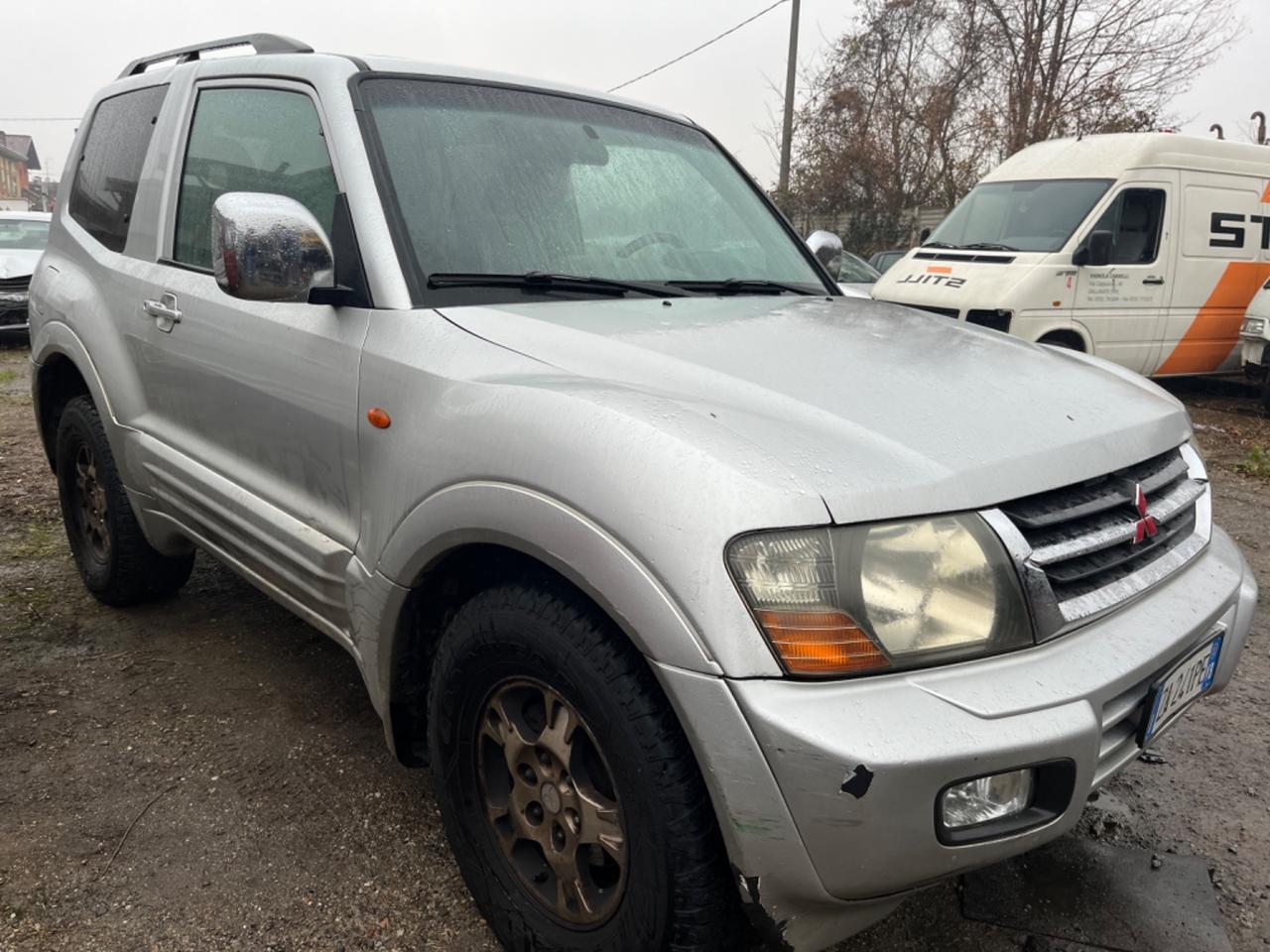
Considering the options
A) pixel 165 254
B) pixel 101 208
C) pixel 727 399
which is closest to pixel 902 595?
pixel 727 399

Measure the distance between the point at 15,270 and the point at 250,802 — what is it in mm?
11367

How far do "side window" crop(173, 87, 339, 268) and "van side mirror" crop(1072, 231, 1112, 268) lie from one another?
6.90 m

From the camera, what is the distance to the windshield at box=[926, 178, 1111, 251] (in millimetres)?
8062

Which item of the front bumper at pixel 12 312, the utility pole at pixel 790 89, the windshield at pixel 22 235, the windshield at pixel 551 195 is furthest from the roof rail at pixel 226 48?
the utility pole at pixel 790 89

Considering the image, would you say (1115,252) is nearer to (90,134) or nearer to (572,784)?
(90,134)

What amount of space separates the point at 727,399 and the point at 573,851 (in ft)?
2.80

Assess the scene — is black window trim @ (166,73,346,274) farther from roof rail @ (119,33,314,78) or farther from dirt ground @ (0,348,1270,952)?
dirt ground @ (0,348,1270,952)

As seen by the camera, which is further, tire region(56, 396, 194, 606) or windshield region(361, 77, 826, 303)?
tire region(56, 396, 194, 606)

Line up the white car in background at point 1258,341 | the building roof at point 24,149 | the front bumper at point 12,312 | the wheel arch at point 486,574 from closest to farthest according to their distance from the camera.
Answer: the wheel arch at point 486,574 → the white car in background at point 1258,341 → the front bumper at point 12,312 → the building roof at point 24,149

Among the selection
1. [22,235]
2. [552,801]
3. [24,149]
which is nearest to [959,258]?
[552,801]

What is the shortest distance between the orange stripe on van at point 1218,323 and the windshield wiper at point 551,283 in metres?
7.68

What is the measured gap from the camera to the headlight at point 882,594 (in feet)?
4.60

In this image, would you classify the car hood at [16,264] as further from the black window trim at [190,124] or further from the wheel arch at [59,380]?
the black window trim at [190,124]

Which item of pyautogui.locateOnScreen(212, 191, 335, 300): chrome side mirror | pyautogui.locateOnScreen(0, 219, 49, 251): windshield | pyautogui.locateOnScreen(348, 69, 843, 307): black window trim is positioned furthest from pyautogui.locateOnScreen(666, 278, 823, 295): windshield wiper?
pyautogui.locateOnScreen(0, 219, 49, 251): windshield
